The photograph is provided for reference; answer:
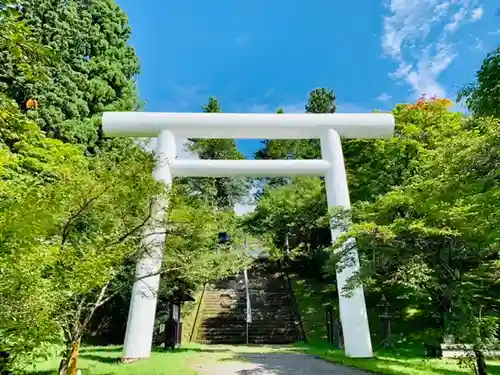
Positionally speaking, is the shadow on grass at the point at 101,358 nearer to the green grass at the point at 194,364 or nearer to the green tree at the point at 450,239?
the green grass at the point at 194,364

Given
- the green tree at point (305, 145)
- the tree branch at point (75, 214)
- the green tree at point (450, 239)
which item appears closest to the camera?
the green tree at point (450, 239)

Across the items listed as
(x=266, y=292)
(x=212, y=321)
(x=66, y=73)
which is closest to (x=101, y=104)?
(x=66, y=73)

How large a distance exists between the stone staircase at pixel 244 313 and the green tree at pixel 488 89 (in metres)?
12.1

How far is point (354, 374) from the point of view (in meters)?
7.53

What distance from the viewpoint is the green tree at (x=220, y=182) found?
2184cm

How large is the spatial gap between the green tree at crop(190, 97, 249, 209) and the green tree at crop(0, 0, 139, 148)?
5.88 meters

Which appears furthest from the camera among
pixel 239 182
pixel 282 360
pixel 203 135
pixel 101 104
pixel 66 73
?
pixel 239 182

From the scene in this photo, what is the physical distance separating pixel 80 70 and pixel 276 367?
11.8 metres

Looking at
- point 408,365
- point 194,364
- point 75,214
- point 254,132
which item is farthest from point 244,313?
point 75,214

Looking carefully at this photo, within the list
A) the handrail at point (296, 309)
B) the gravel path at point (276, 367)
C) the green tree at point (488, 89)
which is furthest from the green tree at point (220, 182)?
the green tree at point (488, 89)

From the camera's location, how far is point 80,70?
14773 mm

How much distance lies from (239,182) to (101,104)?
1071cm

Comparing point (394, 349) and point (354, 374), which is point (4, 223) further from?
point (394, 349)

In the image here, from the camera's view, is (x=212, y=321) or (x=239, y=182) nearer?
(x=212, y=321)
